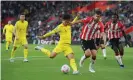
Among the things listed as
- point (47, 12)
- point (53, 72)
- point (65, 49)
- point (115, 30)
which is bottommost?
point (53, 72)

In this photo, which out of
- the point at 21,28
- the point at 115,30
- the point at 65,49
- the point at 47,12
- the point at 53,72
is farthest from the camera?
the point at 47,12

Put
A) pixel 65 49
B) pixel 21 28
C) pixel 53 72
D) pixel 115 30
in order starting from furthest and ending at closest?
pixel 21 28
pixel 115 30
pixel 53 72
pixel 65 49

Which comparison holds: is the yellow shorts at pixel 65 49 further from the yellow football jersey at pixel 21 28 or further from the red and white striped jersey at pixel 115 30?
the yellow football jersey at pixel 21 28

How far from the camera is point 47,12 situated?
178 ft

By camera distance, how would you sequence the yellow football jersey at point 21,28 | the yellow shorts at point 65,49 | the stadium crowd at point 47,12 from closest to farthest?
the yellow shorts at point 65,49 → the yellow football jersey at point 21,28 → the stadium crowd at point 47,12

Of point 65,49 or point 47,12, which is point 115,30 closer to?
point 65,49

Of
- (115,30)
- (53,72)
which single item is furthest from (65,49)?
(115,30)

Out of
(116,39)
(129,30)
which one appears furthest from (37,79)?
(129,30)

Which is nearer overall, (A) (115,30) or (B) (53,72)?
(B) (53,72)

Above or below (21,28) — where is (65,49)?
below

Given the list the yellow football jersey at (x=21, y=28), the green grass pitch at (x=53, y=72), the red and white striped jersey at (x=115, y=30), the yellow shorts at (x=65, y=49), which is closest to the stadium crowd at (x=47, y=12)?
the yellow football jersey at (x=21, y=28)

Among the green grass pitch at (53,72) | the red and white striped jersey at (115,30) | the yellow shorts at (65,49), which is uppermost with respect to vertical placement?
the red and white striped jersey at (115,30)

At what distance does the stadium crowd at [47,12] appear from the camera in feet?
146

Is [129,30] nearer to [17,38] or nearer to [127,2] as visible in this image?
[127,2]
